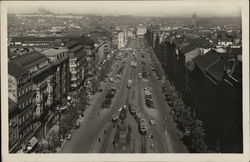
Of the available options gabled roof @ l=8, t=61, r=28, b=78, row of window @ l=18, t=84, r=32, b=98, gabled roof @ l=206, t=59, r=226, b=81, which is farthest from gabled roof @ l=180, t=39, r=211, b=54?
gabled roof @ l=8, t=61, r=28, b=78

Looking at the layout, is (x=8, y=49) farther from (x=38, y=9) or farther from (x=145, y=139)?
(x=145, y=139)

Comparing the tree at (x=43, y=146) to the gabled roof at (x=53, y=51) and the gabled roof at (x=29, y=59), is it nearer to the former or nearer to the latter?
the gabled roof at (x=29, y=59)

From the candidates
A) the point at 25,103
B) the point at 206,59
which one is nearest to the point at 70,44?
the point at 25,103

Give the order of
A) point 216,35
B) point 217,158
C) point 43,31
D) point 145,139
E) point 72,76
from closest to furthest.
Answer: point 217,158 → point 145,139 → point 43,31 → point 216,35 → point 72,76

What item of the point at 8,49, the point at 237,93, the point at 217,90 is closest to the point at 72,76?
the point at 8,49

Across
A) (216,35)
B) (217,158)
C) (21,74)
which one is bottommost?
(217,158)

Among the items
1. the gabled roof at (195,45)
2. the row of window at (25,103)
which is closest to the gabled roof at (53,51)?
the row of window at (25,103)

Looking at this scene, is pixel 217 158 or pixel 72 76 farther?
pixel 72 76
